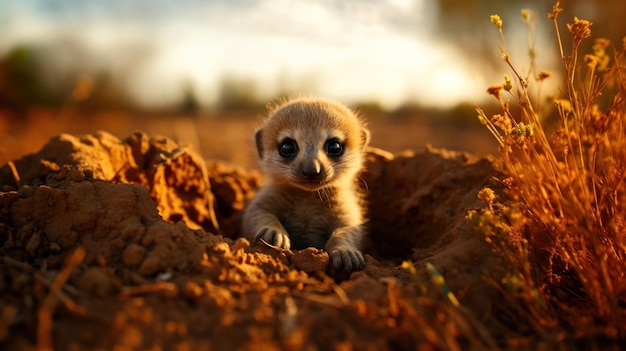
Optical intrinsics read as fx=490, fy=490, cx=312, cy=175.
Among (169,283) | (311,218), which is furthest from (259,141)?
(169,283)

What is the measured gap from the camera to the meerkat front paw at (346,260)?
3.19 m

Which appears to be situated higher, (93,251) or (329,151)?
(329,151)

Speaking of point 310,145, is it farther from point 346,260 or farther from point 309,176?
point 346,260

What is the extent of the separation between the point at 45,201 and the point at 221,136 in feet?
33.5

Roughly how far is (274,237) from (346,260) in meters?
0.57

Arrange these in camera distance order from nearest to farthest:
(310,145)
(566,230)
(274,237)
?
(566,230) → (274,237) → (310,145)

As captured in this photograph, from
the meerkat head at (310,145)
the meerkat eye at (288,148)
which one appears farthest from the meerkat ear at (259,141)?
the meerkat eye at (288,148)

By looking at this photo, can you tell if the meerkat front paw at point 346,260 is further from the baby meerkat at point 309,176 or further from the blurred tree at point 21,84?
the blurred tree at point 21,84

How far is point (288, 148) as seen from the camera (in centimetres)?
427

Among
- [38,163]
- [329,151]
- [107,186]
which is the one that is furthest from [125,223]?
[329,151]

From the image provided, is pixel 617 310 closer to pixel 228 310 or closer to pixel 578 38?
pixel 578 38

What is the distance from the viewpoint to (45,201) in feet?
10.2

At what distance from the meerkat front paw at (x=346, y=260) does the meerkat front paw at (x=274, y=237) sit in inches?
14.0

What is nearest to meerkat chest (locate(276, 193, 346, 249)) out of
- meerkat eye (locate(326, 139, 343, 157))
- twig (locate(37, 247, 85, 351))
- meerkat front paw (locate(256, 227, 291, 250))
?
meerkat eye (locate(326, 139, 343, 157))
